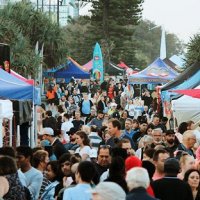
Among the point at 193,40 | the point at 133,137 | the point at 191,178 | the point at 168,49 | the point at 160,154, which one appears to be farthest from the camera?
the point at 168,49

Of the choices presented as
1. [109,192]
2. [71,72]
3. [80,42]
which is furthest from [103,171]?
[80,42]

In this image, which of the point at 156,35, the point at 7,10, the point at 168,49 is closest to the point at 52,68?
the point at 7,10

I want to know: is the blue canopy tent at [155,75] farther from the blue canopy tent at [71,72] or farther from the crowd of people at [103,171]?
the crowd of people at [103,171]

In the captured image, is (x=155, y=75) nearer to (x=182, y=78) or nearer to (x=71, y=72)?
(x=71, y=72)

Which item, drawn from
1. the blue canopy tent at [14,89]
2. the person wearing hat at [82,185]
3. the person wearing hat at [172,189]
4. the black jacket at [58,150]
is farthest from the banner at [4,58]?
the person wearing hat at [82,185]

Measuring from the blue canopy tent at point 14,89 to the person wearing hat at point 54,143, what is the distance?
2.43 ft

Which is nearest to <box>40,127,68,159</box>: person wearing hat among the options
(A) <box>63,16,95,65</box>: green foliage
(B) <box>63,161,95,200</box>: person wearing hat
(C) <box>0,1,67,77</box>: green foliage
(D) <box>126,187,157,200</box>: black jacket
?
(B) <box>63,161,95,200</box>: person wearing hat

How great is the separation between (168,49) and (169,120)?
15614cm

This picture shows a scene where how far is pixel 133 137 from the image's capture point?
1881cm

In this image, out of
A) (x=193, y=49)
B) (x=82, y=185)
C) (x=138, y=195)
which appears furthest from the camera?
(x=193, y=49)

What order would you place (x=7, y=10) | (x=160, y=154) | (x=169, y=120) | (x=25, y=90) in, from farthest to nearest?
(x=7, y=10) < (x=169, y=120) < (x=25, y=90) < (x=160, y=154)

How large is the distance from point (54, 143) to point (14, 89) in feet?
3.94

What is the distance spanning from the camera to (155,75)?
40156 millimetres

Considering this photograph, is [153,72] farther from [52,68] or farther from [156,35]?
[156,35]
